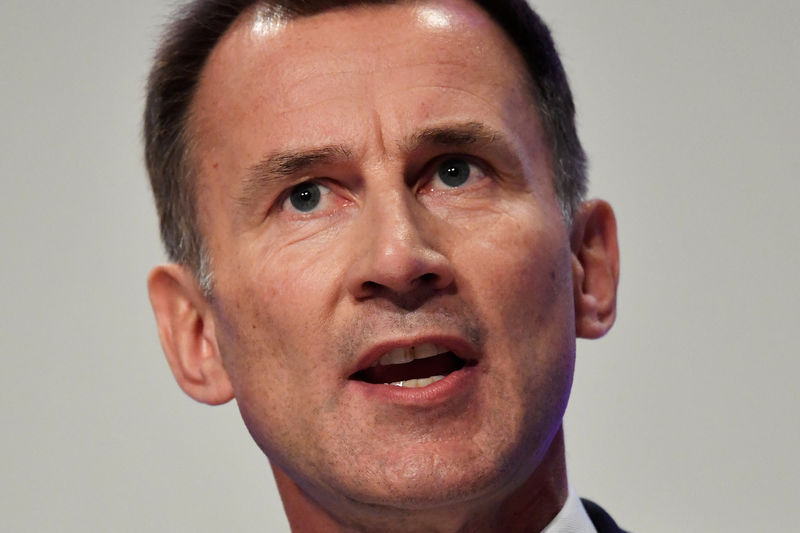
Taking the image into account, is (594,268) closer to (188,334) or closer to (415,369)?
(415,369)

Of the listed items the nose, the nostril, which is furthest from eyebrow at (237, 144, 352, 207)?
the nostril

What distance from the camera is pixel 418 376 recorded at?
213cm

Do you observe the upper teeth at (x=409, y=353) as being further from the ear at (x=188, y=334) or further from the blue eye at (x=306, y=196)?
the ear at (x=188, y=334)

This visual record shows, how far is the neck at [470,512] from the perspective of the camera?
2129mm

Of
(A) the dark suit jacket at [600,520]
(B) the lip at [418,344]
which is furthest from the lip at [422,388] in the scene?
(A) the dark suit jacket at [600,520]

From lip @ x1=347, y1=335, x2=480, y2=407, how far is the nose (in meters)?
0.07

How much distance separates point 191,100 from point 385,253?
2.09ft

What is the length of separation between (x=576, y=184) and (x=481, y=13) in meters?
0.39

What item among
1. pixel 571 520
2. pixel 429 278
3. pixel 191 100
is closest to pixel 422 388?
pixel 429 278

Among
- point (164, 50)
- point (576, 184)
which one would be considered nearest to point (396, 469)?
point (576, 184)

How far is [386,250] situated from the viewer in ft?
6.64

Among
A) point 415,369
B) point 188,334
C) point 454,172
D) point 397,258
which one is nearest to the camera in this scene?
point 397,258

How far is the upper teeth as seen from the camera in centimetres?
209

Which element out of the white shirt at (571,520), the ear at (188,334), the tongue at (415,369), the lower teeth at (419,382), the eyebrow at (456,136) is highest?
the eyebrow at (456,136)
